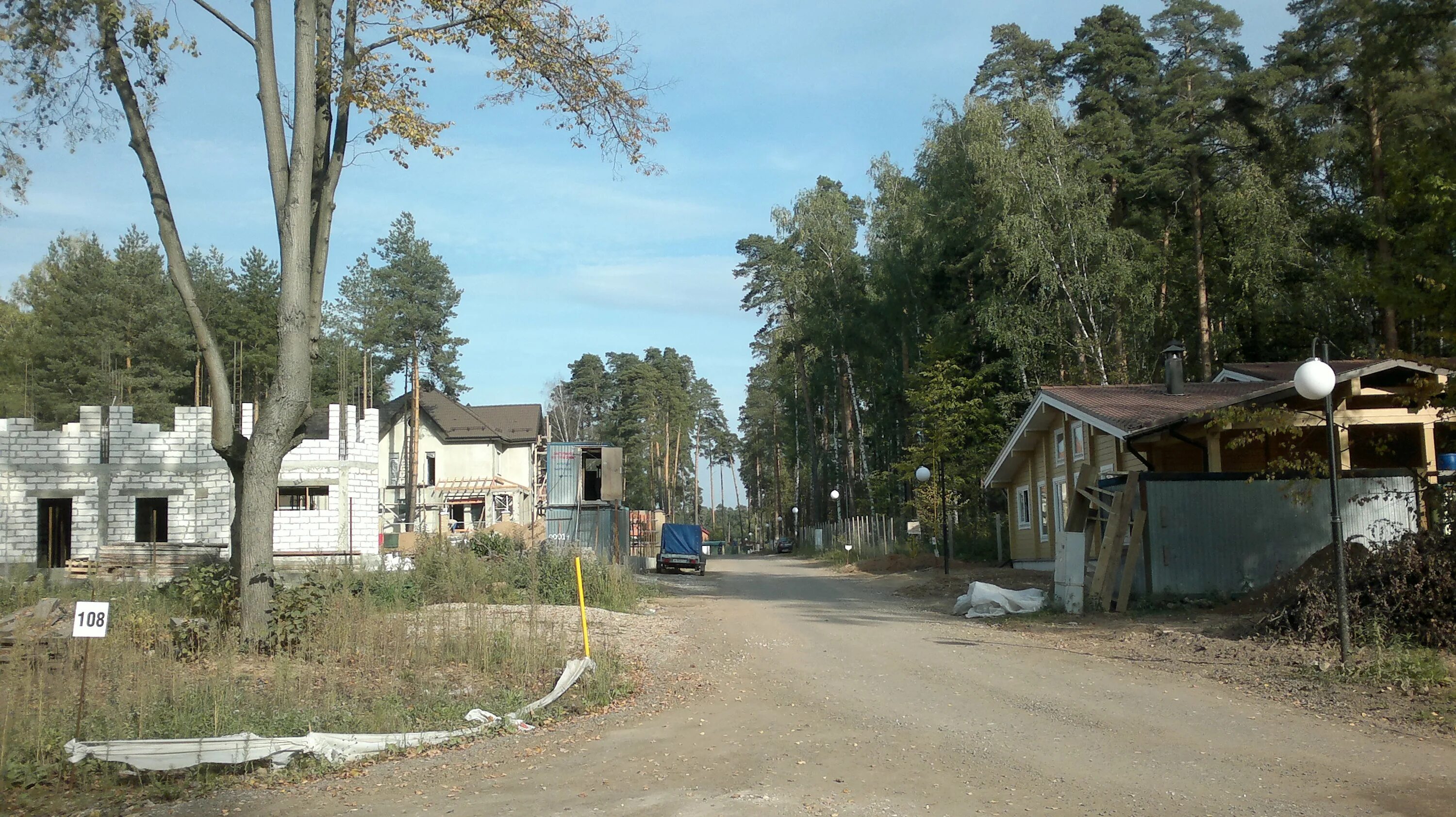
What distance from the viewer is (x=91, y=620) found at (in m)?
7.83

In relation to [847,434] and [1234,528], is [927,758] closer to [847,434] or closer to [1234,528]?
[1234,528]

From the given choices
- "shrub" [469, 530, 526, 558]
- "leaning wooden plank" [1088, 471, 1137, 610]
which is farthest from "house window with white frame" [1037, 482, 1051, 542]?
"shrub" [469, 530, 526, 558]

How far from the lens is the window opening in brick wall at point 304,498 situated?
3203cm

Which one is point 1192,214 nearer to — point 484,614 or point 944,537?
point 944,537

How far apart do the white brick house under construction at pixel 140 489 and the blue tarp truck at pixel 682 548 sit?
1003 centimetres

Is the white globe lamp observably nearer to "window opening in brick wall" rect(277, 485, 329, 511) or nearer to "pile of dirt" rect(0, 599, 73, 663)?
"pile of dirt" rect(0, 599, 73, 663)

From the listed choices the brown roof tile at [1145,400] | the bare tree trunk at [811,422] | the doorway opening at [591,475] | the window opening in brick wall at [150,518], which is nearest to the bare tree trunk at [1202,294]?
the brown roof tile at [1145,400]

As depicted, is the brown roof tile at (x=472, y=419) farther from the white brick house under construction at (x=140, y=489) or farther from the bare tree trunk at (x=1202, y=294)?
the bare tree trunk at (x=1202, y=294)

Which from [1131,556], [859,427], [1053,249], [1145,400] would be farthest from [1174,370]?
[859,427]

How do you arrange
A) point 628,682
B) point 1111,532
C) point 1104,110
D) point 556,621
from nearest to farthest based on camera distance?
point 628,682, point 556,621, point 1111,532, point 1104,110

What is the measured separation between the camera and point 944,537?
25688mm

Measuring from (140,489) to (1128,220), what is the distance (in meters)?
34.4

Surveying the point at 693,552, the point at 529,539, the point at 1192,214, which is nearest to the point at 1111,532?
the point at 529,539

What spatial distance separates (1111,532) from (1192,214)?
2446 centimetres
